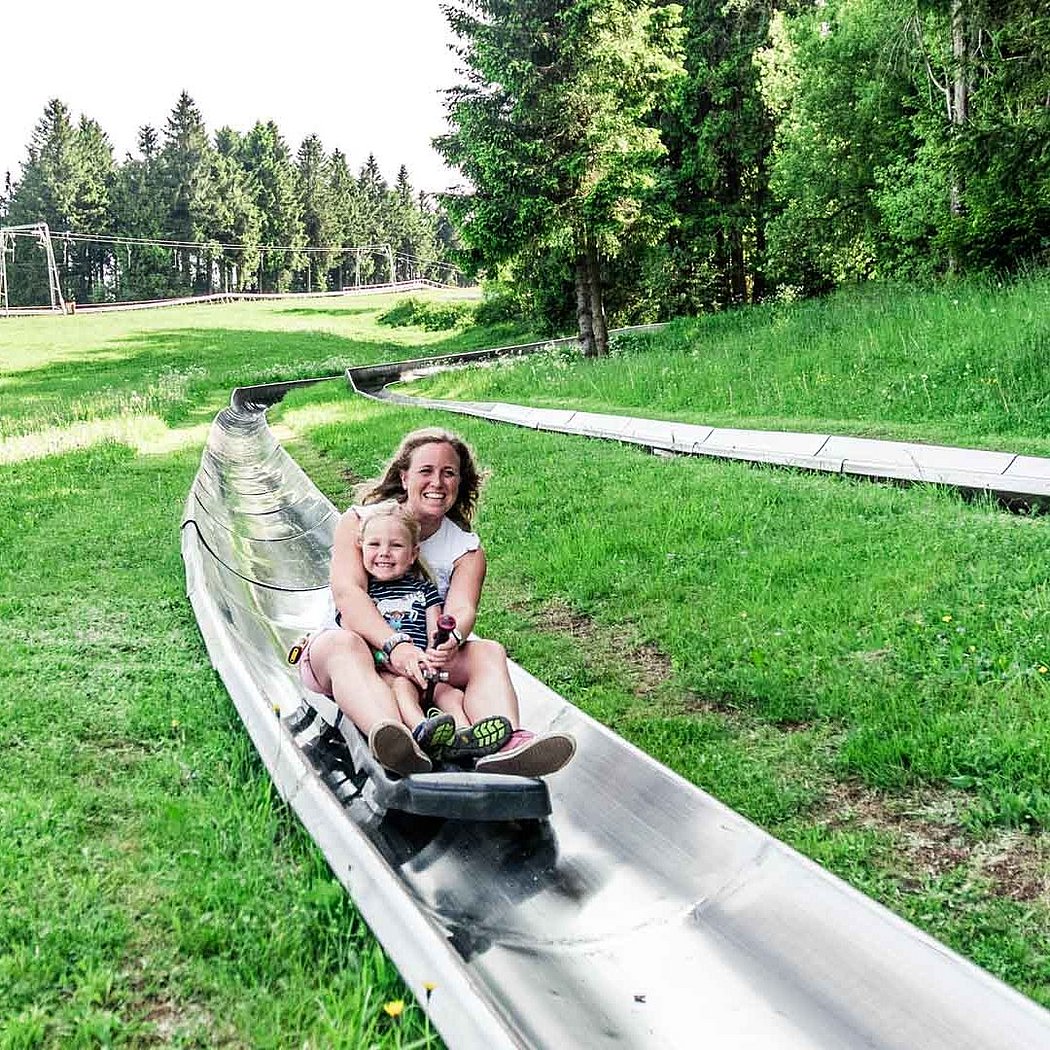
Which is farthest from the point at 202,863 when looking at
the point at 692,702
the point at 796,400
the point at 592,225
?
the point at 592,225

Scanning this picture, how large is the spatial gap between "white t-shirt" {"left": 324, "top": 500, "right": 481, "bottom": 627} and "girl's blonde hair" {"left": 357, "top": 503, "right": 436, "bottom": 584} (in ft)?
0.11

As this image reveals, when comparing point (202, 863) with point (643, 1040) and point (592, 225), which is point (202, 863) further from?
point (592, 225)

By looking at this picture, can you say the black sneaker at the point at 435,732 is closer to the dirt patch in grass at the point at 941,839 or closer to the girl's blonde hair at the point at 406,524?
the girl's blonde hair at the point at 406,524

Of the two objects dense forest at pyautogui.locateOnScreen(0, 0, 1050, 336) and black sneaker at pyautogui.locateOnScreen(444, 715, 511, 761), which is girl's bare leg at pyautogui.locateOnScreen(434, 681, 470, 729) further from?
dense forest at pyautogui.locateOnScreen(0, 0, 1050, 336)

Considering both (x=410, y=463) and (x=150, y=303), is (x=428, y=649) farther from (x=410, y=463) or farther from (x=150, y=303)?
(x=150, y=303)

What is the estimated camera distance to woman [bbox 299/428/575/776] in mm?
3121

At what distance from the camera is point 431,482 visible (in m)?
3.92

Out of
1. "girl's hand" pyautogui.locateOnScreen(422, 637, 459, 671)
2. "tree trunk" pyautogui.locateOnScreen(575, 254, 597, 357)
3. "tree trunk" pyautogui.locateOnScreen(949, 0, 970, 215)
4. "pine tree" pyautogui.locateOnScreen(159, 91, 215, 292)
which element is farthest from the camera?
"pine tree" pyautogui.locateOnScreen(159, 91, 215, 292)

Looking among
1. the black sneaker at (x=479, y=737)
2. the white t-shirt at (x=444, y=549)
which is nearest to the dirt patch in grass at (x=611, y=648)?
the white t-shirt at (x=444, y=549)

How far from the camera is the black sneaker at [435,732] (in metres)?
3.11

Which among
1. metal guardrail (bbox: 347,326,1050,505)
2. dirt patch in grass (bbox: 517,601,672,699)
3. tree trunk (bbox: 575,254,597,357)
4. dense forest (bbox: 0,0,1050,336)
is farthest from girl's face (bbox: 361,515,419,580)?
tree trunk (bbox: 575,254,597,357)

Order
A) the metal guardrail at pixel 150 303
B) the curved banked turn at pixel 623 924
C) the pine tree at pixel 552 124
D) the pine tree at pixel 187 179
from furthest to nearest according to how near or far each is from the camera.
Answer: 1. the pine tree at pixel 187 179
2. the metal guardrail at pixel 150 303
3. the pine tree at pixel 552 124
4. the curved banked turn at pixel 623 924

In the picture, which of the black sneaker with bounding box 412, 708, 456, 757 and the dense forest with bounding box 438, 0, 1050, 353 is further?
the dense forest with bounding box 438, 0, 1050, 353

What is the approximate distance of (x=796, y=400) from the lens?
40.3 ft
